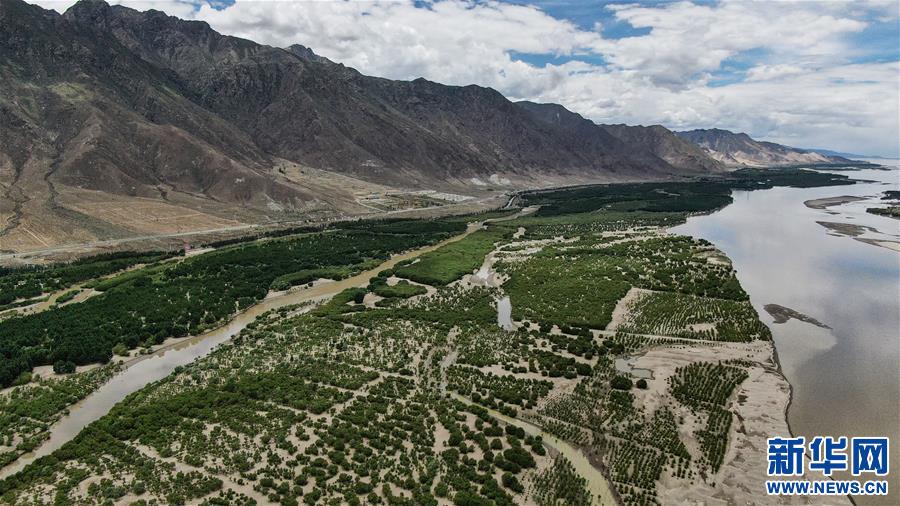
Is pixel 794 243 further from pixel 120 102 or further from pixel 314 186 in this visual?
pixel 120 102

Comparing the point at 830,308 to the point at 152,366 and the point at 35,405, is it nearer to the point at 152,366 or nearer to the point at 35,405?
the point at 152,366

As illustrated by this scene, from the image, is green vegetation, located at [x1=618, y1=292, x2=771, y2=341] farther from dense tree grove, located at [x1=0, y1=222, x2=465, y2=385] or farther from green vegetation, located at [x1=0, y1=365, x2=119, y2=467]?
green vegetation, located at [x1=0, y1=365, x2=119, y2=467]

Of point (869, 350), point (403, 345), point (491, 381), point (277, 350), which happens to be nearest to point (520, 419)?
point (491, 381)

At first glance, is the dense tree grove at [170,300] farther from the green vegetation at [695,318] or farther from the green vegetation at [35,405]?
the green vegetation at [695,318]

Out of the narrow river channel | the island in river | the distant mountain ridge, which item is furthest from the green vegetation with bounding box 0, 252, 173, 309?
the narrow river channel

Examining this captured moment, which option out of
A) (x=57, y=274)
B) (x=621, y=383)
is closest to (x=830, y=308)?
(x=621, y=383)

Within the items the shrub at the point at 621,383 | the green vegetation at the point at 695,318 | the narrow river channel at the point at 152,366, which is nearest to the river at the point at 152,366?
the narrow river channel at the point at 152,366

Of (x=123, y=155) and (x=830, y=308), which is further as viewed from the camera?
(x=123, y=155)
